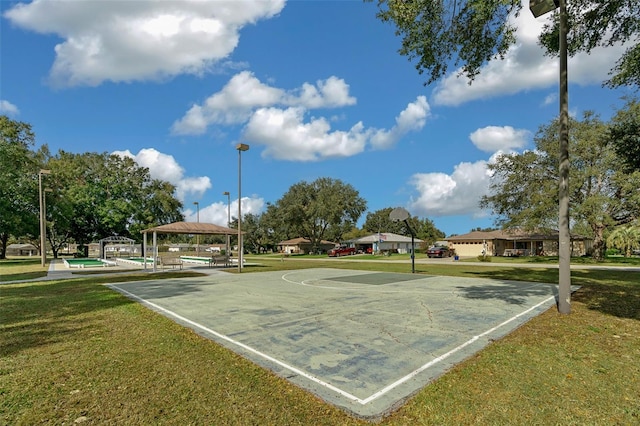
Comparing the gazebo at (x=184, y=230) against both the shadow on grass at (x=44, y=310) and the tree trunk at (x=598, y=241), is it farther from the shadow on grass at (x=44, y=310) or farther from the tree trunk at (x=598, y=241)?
the tree trunk at (x=598, y=241)

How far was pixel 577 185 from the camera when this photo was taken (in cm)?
2900

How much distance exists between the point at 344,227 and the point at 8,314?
59171 millimetres

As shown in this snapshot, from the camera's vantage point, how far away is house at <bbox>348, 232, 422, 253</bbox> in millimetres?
56688

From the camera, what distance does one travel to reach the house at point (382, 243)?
186ft

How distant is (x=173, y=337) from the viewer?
5.75m

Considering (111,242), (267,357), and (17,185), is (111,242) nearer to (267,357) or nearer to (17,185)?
(17,185)

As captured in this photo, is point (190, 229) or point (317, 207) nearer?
point (190, 229)

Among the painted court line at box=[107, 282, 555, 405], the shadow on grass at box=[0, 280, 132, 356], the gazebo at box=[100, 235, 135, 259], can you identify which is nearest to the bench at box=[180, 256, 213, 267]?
the gazebo at box=[100, 235, 135, 259]

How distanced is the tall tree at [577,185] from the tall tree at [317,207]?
82.3 feet

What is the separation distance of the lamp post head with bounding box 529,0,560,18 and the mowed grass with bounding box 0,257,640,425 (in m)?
6.85

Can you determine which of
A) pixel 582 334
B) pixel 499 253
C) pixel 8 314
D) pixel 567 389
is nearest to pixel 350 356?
pixel 567 389

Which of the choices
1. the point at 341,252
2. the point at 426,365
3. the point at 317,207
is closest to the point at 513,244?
the point at 341,252

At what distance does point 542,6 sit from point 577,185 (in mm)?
27624

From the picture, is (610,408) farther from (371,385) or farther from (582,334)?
(582,334)
